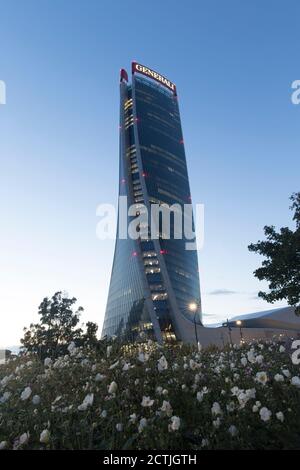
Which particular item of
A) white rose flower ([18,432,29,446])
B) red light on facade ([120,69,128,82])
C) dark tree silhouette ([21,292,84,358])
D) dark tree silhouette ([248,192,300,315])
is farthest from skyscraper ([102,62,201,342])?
white rose flower ([18,432,29,446])

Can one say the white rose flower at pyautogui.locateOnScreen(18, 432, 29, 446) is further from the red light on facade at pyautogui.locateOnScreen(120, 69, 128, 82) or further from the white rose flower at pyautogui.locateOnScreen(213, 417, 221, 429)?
the red light on facade at pyautogui.locateOnScreen(120, 69, 128, 82)

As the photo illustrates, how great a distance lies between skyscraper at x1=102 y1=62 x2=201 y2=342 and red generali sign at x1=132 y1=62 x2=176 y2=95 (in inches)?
29.5

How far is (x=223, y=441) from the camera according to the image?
16.2ft

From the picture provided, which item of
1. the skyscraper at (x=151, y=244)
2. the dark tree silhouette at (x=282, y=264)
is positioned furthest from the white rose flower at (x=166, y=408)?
the skyscraper at (x=151, y=244)

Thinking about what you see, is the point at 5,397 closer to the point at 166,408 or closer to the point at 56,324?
the point at 166,408

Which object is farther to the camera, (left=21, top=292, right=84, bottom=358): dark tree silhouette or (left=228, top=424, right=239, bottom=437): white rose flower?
(left=21, top=292, right=84, bottom=358): dark tree silhouette

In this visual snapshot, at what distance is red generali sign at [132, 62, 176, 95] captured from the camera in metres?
168

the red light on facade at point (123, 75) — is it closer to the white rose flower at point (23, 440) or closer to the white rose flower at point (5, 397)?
the white rose flower at point (5, 397)

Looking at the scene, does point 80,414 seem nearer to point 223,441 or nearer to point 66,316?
point 223,441

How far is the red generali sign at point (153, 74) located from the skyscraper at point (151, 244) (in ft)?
2.46

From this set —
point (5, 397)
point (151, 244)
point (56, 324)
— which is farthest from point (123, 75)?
point (5, 397)

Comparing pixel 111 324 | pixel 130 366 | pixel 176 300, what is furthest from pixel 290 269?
pixel 111 324

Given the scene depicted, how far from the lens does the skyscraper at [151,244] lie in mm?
112981

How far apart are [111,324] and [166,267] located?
92.4 ft
